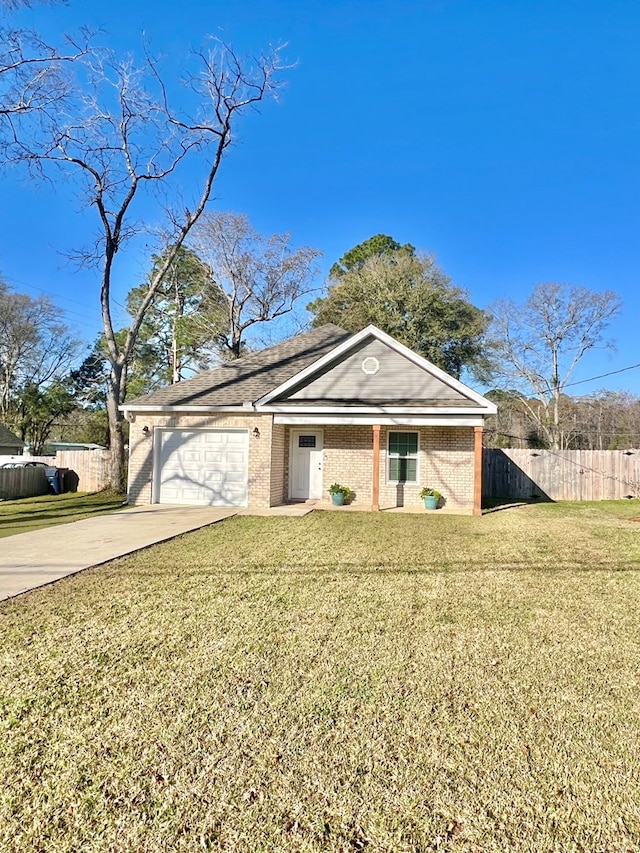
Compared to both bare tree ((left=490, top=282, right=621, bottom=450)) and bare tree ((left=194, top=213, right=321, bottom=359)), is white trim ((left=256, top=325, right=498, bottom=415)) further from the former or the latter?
bare tree ((left=490, top=282, right=621, bottom=450))

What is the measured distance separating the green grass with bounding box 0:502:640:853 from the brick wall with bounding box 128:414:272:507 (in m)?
6.52

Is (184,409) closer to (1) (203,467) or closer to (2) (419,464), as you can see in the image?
(1) (203,467)

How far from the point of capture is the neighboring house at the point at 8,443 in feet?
82.1

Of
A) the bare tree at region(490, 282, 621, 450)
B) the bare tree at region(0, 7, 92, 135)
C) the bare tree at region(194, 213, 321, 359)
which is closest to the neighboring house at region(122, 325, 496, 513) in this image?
the bare tree at region(0, 7, 92, 135)

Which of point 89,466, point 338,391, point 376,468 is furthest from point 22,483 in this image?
point 376,468

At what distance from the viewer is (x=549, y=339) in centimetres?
2805

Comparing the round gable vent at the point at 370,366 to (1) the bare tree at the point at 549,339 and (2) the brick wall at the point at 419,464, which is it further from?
(1) the bare tree at the point at 549,339

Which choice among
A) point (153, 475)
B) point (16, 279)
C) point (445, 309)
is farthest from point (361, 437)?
point (16, 279)

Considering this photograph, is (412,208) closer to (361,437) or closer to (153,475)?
(361,437)

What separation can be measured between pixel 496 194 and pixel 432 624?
60.4ft

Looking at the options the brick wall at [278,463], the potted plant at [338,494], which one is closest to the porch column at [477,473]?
the potted plant at [338,494]

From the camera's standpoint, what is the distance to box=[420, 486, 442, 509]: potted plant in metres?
12.5

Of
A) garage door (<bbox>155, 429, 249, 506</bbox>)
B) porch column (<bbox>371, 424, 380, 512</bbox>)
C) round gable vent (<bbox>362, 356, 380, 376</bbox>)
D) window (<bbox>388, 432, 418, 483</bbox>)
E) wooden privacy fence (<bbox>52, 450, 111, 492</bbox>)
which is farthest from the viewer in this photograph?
wooden privacy fence (<bbox>52, 450, 111, 492</bbox>)

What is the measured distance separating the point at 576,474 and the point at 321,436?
9.38 meters
